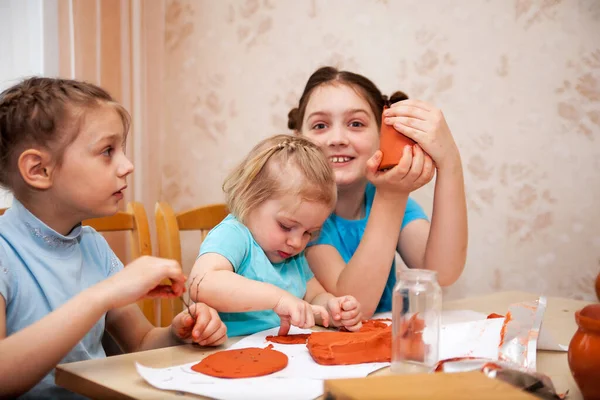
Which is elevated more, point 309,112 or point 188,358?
point 309,112

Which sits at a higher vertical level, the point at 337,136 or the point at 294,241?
the point at 337,136

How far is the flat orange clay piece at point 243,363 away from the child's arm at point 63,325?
12cm

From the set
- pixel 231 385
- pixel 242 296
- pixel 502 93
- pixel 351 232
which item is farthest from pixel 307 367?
pixel 502 93

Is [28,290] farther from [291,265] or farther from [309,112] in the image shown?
[309,112]

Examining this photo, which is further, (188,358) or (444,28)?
(444,28)

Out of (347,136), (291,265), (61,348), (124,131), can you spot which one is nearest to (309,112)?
(347,136)

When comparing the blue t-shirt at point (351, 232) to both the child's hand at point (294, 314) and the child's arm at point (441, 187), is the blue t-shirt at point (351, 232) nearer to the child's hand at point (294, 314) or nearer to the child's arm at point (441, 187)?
the child's arm at point (441, 187)

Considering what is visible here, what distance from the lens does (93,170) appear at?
991 mm

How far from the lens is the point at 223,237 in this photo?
3.68 feet

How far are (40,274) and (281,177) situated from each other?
0.49m

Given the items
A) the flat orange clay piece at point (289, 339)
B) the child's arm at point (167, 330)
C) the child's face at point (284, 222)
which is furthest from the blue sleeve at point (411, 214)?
the child's arm at point (167, 330)

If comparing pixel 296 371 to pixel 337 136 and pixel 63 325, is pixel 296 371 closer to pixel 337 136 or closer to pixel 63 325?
pixel 63 325

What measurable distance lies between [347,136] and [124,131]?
0.60m

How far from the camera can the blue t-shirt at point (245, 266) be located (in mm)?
1109
